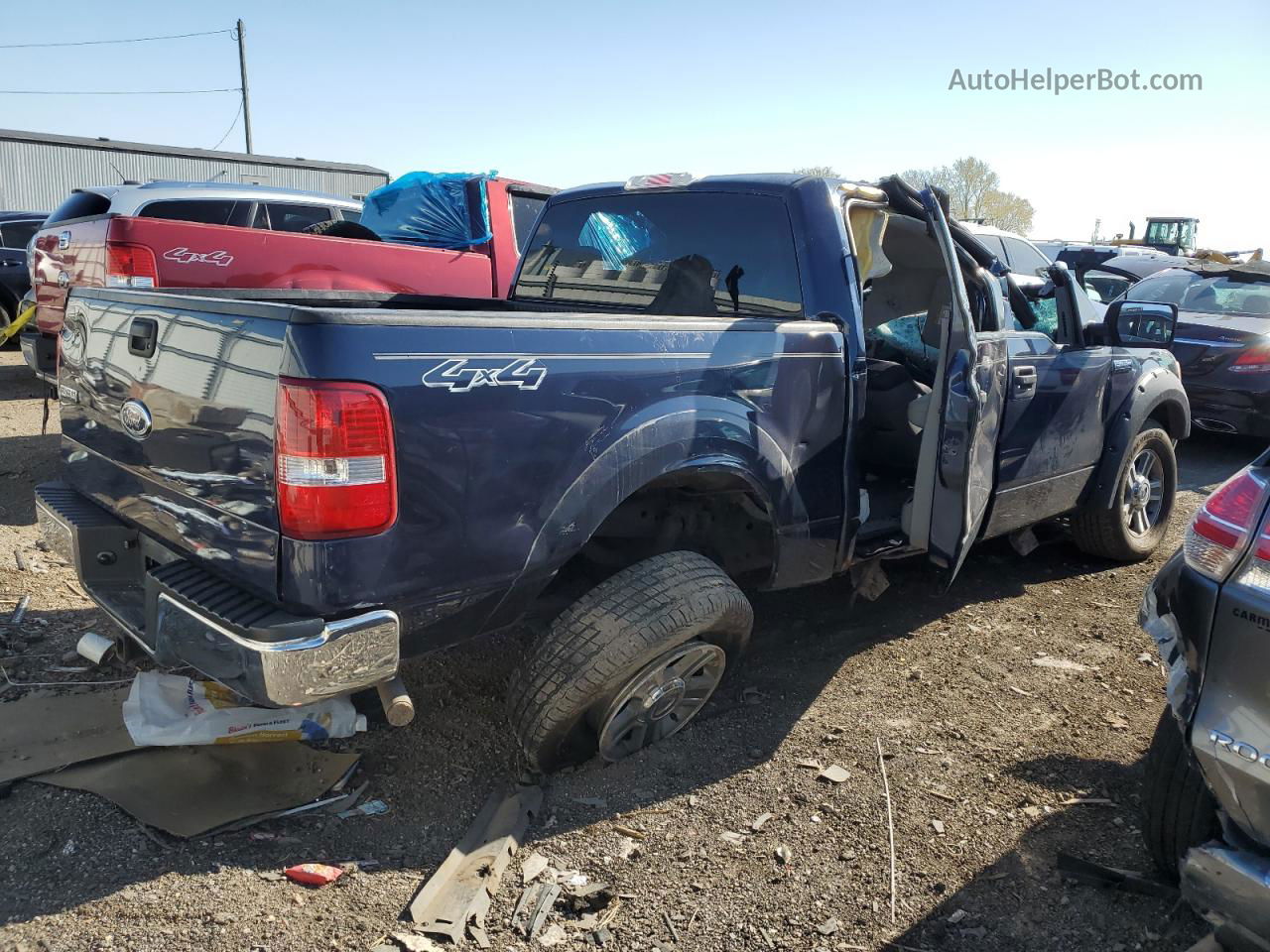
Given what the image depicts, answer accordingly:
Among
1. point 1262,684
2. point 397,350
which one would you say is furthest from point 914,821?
point 397,350

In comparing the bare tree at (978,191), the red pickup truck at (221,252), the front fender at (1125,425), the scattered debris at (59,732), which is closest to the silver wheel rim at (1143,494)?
the front fender at (1125,425)

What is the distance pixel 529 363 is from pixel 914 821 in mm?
1759

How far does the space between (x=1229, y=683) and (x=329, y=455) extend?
1.96m

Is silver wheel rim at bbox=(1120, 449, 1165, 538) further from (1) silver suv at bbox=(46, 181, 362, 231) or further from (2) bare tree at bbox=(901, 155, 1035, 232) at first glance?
(2) bare tree at bbox=(901, 155, 1035, 232)

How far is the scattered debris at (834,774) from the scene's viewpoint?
301cm

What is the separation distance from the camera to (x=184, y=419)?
98.3 inches

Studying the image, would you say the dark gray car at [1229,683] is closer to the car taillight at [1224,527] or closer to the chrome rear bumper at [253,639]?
the car taillight at [1224,527]

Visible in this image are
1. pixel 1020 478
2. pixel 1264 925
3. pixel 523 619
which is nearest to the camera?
pixel 1264 925

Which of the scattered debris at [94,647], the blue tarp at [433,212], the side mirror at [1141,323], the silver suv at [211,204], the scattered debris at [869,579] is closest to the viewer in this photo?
the scattered debris at [94,647]

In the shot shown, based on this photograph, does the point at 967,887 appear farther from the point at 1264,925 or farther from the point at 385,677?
the point at 385,677

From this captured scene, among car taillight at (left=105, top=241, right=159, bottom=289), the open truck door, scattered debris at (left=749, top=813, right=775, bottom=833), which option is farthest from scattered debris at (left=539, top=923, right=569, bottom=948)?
car taillight at (left=105, top=241, right=159, bottom=289)

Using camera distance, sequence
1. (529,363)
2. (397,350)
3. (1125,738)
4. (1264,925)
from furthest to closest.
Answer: (1125,738), (529,363), (397,350), (1264,925)

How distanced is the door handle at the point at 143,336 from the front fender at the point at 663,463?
1221 millimetres

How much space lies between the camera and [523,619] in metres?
3.00
